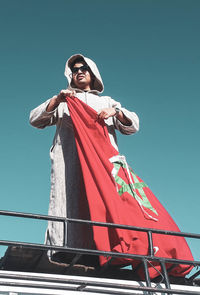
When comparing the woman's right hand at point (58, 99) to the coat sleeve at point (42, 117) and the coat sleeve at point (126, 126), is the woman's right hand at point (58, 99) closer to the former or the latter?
the coat sleeve at point (42, 117)

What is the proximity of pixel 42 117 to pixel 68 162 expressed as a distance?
0.65 metres

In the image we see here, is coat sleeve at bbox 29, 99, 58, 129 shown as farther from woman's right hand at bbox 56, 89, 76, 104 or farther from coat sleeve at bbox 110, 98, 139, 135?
coat sleeve at bbox 110, 98, 139, 135

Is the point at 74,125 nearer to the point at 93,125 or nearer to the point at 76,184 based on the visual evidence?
the point at 93,125

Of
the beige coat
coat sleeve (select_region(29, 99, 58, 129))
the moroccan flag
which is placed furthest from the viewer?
coat sleeve (select_region(29, 99, 58, 129))

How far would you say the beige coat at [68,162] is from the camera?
452 cm

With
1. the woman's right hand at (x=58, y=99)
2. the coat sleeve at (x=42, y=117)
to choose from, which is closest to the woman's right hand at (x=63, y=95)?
the woman's right hand at (x=58, y=99)

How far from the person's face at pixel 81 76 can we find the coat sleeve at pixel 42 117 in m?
0.66

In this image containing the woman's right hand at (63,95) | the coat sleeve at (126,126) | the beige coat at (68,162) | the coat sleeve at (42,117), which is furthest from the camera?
the coat sleeve at (126,126)

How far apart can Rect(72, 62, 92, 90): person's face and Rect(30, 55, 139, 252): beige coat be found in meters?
0.09

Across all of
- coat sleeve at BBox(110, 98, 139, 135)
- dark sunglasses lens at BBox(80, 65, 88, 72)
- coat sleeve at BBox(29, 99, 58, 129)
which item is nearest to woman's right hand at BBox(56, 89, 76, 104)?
coat sleeve at BBox(29, 99, 58, 129)

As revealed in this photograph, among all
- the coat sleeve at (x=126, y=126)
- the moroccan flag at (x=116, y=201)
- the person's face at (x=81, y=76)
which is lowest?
the moroccan flag at (x=116, y=201)

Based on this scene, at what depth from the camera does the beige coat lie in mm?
4523

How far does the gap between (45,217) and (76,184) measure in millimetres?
1560

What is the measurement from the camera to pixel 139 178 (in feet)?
15.5
